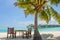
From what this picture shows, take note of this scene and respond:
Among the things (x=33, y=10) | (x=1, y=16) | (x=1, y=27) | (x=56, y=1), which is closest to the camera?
(x=56, y=1)

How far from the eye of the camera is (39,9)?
1186 cm

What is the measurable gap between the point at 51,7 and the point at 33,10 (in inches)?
52.0

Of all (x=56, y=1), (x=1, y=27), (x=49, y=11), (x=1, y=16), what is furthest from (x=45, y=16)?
(x=1, y=16)

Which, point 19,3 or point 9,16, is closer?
point 19,3

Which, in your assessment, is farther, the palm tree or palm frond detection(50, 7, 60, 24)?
palm frond detection(50, 7, 60, 24)

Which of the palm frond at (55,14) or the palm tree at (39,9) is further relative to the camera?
the palm frond at (55,14)

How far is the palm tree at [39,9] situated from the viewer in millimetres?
11359

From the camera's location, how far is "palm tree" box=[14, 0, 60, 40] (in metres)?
11.4

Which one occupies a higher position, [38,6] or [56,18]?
[38,6]

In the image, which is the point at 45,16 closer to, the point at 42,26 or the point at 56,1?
the point at 56,1

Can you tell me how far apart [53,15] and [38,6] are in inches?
48.6

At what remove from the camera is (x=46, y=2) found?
11.8 m

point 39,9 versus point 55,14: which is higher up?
point 39,9

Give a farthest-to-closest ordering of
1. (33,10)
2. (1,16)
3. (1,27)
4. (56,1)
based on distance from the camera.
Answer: (1,16) < (1,27) < (33,10) < (56,1)
